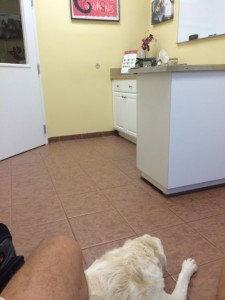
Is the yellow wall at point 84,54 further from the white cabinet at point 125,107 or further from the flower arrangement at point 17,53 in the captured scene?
the flower arrangement at point 17,53

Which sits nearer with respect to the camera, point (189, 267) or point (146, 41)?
point (189, 267)

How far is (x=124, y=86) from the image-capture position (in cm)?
366

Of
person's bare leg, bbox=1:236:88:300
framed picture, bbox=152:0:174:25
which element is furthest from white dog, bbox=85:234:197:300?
framed picture, bbox=152:0:174:25

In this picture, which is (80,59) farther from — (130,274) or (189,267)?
(130,274)

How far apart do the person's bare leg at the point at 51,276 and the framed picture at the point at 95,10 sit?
3679 mm

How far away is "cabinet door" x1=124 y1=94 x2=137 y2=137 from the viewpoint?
3.50 meters

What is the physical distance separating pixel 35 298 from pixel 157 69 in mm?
1676

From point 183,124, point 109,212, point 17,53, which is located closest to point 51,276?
point 109,212

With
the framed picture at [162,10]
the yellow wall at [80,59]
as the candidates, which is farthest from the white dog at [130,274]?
the framed picture at [162,10]

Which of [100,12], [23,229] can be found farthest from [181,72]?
[100,12]

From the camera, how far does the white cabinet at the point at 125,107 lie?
11.5 ft

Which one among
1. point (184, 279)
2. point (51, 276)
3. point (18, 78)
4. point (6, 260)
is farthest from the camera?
point (18, 78)

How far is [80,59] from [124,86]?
79cm

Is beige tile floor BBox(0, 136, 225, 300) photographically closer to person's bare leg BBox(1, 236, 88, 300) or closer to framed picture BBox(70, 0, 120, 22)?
person's bare leg BBox(1, 236, 88, 300)
